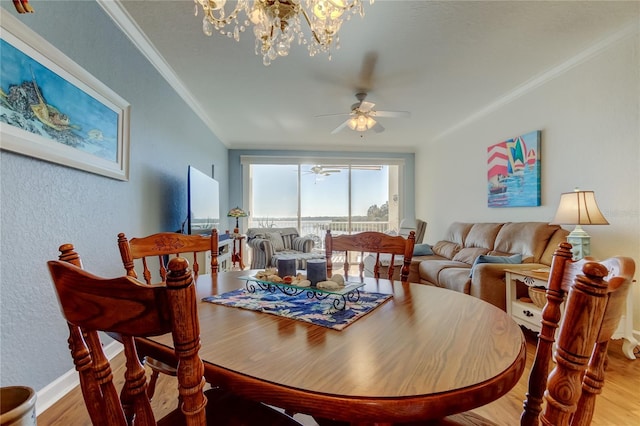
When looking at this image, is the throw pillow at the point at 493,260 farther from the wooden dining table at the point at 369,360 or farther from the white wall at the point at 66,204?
the white wall at the point at 66,204

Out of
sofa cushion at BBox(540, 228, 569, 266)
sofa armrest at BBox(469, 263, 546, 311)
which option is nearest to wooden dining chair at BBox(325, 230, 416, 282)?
sofa armrest at BBox(469, 263, 546, 311)

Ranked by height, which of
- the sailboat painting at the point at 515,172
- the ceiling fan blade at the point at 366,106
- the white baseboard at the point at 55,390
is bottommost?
the white baseboard at the point at 55,390

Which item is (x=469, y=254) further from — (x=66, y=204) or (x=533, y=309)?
(x=66, y=204)

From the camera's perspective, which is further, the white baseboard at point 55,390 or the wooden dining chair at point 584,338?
the white baseboard at point 55,390

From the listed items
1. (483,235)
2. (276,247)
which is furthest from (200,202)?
(483,235)

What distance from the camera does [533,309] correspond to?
2.25 m

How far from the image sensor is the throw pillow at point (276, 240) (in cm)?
470

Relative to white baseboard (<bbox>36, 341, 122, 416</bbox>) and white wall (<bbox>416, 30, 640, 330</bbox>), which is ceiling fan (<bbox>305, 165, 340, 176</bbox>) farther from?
white baseboard (<bbox>36, 341, 122, 416</bbox>)

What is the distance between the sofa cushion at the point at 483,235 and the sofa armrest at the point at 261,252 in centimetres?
270

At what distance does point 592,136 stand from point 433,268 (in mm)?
1891

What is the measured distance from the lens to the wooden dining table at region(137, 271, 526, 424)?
516 mm

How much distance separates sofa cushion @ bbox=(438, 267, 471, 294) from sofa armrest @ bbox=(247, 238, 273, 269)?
2.31m

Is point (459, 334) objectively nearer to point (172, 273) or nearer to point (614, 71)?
point (172, 273)

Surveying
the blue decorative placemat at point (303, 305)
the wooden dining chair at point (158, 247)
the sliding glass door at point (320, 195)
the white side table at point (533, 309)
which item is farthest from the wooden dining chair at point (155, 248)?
the sliding glass door at point (320, 195)
